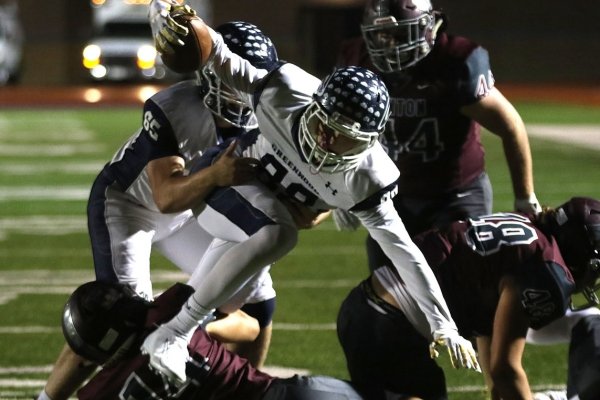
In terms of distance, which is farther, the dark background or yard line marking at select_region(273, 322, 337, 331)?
the dark background

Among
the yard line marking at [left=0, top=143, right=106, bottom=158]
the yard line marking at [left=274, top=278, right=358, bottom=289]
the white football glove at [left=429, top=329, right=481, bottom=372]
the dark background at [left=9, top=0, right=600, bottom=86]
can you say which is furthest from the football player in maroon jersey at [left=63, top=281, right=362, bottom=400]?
the dark background at [left=9, top=0, right=600, bottom=86]

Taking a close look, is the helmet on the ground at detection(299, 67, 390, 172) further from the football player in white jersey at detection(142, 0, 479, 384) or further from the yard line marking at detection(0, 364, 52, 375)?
the yard line marking at detection(0, 364, 52, 375)

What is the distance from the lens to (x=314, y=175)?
320 cm

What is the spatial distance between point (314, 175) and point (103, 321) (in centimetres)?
72

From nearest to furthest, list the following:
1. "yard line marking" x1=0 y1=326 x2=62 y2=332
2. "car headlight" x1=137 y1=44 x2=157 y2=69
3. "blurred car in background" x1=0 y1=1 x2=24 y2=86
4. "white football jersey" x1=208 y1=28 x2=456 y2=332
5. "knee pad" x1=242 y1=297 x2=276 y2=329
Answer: "white football jersey" x1=208 y1=28 x2=456 y2=332 < "knee pad" x1=242 y1=297 x2=276 y2=329 < "yard line marking" x1=0 y1=326 x2=62 y2=332 < "car headlight" x1=137 y1=44 x2=157 y2=69 < "blurred car in background" x1=0 y1=1 x2=24 y2=86

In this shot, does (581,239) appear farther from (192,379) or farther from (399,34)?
(192,379)

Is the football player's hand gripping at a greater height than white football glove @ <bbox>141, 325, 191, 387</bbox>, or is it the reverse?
the football player's hand gripping

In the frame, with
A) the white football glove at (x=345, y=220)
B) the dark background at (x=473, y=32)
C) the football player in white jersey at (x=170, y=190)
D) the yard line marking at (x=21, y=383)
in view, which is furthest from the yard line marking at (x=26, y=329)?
the dark background at (x=473, y=32)

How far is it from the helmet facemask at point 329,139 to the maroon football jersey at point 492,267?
0.45m

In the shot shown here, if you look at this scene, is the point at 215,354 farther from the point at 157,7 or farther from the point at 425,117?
the point at 425,117

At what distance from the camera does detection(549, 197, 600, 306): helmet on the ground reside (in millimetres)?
3375

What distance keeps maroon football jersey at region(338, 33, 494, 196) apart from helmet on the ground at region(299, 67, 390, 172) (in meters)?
1.08

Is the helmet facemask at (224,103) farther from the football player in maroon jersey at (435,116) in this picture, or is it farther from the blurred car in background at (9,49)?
the blurred car in background at (9,49)

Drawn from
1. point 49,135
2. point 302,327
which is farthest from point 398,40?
point 49,135
